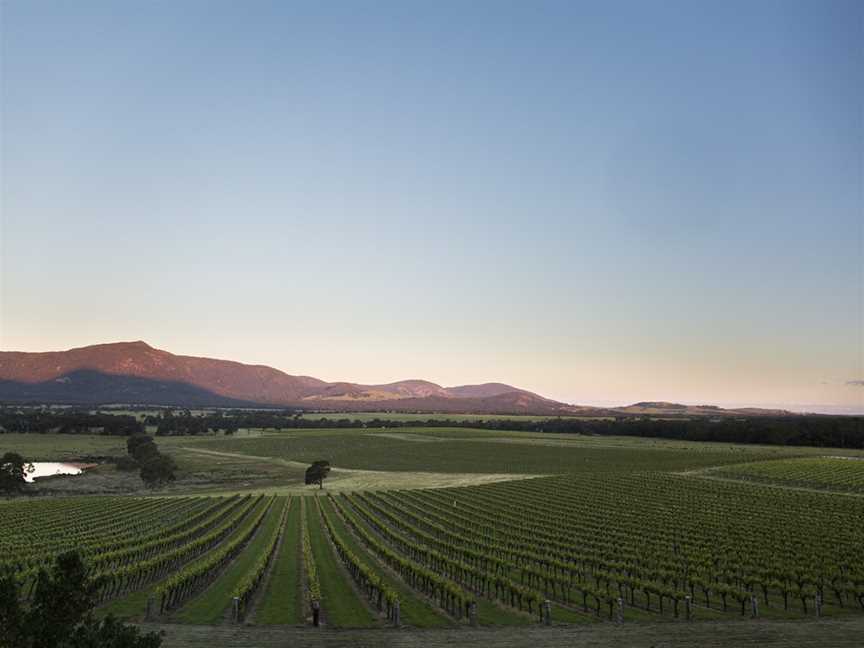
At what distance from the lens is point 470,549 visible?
45.2 meters

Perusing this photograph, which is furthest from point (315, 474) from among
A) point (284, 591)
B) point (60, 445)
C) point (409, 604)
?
point (60, 445)

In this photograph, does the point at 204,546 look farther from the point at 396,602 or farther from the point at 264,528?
the point at 396,602

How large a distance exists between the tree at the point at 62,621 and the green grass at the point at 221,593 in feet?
41.2

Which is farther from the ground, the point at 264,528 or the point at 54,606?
the point at 54,606

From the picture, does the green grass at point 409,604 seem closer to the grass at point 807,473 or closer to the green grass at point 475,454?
the grass at point 807,473

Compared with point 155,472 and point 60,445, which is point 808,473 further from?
point 60,445

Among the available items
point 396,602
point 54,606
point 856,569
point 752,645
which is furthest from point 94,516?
point 856,569

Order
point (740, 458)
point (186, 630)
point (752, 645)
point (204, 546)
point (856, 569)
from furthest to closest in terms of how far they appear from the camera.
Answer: point (740, 458)
point (204, 546)
point (856, 569)
point (186, 630)
point (752, 645)

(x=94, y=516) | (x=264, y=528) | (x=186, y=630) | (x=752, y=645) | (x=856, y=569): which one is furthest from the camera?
(x=94, y=516)

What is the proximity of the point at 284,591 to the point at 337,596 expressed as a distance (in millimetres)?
3233

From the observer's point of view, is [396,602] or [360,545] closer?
[396,602]

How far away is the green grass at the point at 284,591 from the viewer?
97.9 ft

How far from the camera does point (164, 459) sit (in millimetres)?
101750

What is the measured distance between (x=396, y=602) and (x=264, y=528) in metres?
32.0
